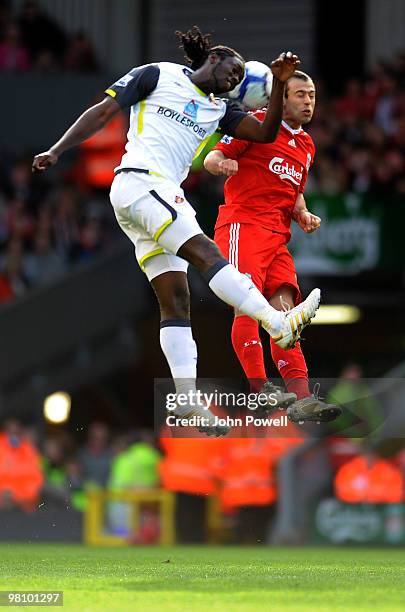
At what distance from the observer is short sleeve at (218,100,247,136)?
9.09 metres

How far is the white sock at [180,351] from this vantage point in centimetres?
884

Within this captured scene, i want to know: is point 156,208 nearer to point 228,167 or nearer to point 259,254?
point 228,167

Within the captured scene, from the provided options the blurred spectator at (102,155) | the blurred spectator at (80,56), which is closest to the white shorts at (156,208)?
the blurred spectator at (102,155)

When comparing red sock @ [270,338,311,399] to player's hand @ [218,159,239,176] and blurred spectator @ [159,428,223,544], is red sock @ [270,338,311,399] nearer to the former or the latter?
player's hand @ [218,159,239,176]

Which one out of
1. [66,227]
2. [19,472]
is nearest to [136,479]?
[19,472]

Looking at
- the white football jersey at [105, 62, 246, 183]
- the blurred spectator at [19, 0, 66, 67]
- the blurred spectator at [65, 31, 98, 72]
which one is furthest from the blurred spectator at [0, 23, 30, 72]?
the white football jersey at [105, 62, 246, 183]

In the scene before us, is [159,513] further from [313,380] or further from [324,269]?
[313,380]

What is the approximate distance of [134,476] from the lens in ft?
54.1

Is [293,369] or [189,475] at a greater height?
[293,369]

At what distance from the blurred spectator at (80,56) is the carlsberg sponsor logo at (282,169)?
42.0 feet

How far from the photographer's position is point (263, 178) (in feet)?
31.0

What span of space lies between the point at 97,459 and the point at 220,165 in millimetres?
8678

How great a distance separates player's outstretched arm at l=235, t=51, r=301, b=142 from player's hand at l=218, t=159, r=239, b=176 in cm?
17

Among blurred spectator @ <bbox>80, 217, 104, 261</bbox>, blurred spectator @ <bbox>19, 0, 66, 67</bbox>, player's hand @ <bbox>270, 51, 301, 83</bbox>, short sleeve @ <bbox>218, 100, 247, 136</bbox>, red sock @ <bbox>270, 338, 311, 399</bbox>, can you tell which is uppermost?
blurred spectator @ <bbox>19, 0, 66, 67</bbox>
